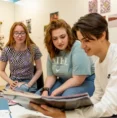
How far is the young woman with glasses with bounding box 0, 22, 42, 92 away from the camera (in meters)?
2.29

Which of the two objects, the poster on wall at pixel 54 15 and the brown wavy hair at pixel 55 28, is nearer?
the brown wavy hair at pixel 55 28

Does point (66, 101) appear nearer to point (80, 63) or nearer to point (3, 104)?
point (3, 104)

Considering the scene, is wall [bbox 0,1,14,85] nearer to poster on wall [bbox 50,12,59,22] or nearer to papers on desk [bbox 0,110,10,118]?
poster on wall [bbox 50,12,59,22]

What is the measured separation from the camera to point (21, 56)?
2.30 metres

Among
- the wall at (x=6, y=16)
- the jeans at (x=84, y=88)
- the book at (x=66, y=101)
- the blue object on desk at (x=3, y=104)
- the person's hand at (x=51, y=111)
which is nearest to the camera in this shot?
the book at (x=66, y=101)

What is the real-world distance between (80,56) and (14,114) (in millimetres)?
830

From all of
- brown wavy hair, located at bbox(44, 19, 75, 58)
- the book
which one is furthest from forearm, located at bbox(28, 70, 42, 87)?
→ the book

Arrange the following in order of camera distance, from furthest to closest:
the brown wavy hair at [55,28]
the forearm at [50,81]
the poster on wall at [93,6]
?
the poster on wall at [93,6], the forearm at [50,81], the brown wavy hair at [55,28]

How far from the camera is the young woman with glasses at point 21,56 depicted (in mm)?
2287

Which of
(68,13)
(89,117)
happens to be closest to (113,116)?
(89,117)

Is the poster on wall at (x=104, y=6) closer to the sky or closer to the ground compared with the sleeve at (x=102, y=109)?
closer to the sky

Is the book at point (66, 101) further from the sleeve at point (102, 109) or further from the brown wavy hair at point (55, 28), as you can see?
the brown wavy hair at point (55, 28)

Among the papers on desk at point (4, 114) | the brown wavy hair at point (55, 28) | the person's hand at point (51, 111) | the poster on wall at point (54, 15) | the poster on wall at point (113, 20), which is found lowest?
the papers on desk at point (4, 114)

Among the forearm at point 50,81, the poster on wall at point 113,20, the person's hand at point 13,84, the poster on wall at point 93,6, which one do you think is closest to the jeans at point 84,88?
the forearm at point 50,81
